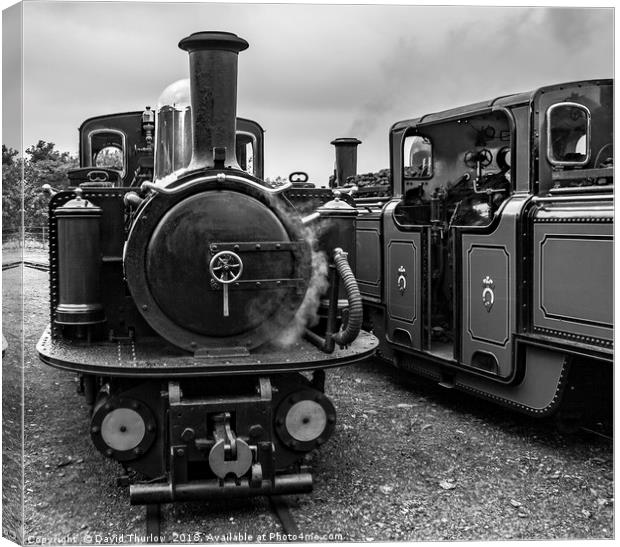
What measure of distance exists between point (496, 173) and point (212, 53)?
3.24m

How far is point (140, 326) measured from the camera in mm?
4461

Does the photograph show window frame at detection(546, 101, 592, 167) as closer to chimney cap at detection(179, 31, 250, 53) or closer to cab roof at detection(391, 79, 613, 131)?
cab roof at detection(391, 79, 613, 131)

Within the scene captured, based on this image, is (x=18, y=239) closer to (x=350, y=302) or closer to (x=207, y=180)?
(x=207, y=180)

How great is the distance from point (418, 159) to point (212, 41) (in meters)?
4.43

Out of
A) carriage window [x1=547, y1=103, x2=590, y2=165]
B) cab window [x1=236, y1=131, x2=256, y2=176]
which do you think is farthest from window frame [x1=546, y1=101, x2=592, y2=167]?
cab window [x1=236, y1=131, x2=256, y2=176]

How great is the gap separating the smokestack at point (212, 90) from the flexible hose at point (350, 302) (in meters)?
0.84

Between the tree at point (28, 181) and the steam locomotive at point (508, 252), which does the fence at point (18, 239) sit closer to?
the tree at point (28, 181)

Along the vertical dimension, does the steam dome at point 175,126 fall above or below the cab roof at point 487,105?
below

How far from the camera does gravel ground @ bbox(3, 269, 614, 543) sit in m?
3.84

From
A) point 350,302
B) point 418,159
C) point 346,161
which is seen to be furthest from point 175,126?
point 346,161

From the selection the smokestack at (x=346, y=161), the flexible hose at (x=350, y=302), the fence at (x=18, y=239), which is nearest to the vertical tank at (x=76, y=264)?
the fence at (x=18, y=239)

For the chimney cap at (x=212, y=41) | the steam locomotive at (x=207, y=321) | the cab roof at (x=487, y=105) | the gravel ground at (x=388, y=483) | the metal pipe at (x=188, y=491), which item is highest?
the cab roof at (x=487, y=105)

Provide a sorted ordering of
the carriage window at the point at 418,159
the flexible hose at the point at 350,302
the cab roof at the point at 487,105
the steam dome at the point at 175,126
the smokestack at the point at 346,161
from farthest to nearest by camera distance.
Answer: the smokestack at the point at 346,161 → the carriage window at the point at 418,159 → the cab roof at the point at 487,105 → the steam dome at the point at 175,126 → the flexible hose at the point at 350,302

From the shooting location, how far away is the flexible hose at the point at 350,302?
3.88 metres
